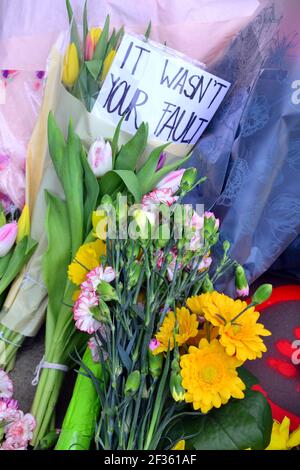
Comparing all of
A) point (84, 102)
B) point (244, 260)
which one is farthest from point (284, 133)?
point (84, 102)

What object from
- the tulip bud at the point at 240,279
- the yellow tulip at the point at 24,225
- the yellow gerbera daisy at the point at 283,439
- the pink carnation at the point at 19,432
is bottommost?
the pink carnation at the point at 19,432

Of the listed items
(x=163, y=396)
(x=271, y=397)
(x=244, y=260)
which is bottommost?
(x=271, y=397)

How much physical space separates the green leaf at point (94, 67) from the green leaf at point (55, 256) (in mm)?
225

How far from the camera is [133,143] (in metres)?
0.98

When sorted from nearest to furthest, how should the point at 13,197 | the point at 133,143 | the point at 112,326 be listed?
the point at 112,326
the point at 133,143
the point at 13,197

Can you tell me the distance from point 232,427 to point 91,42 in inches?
27.7

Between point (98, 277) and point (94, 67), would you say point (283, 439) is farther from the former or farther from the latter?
point (94, 67)

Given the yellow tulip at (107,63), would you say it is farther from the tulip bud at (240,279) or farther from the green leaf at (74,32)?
the tulip bud at (240,279)

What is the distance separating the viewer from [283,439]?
877mm

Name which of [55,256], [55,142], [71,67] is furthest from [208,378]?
[71,67]

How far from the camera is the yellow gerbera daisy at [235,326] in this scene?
74cm

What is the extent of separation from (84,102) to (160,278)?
1.23 feet

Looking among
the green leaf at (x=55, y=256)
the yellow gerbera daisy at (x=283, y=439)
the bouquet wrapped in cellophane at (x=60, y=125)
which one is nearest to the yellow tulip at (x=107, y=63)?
the bouquet wrapped in cellophane at (x=60, y=125)
